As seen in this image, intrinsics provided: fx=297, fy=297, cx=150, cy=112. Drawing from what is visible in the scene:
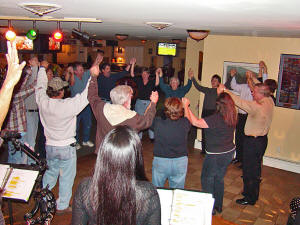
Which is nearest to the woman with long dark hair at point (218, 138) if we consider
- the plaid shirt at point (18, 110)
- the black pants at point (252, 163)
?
the black pants at point (252, 163)

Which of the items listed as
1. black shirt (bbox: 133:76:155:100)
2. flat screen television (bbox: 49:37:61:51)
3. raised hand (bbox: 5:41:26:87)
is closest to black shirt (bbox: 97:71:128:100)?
black shirt (bbox: 133:76:155:100)

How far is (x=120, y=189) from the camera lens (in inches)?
53.7

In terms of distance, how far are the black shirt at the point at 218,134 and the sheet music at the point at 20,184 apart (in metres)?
1.87

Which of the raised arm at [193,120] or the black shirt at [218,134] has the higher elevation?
the raised arm at [193,120]

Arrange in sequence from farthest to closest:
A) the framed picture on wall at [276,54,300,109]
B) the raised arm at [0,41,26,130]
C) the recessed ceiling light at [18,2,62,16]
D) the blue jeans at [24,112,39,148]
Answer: the framed picture on wall at [276,54,300,109] → the blue jeans at [24,112,39,148] → the recessed ceiling light at [18,2,62,16] → the raised arm at [0,41,26,130]

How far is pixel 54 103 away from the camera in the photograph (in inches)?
125

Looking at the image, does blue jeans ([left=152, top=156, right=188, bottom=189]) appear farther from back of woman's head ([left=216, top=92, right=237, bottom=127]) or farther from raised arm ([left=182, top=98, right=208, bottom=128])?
back of woman's head ([left=216, top=92, right=237, bottom=127])

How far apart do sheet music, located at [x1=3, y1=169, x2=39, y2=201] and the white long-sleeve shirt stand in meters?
0.59

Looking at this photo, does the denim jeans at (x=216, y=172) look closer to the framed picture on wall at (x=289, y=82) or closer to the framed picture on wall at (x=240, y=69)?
the framed picture on wall at (x=289, y=82)

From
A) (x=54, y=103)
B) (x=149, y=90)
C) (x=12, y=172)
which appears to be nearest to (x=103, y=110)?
(x=54, y=103)

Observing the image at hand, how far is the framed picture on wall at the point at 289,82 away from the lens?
16.5 feet

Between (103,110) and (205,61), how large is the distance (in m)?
3.75

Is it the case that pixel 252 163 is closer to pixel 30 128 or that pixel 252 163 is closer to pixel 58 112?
pixel 58 112

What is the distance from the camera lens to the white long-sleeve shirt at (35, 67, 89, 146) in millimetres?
3158
